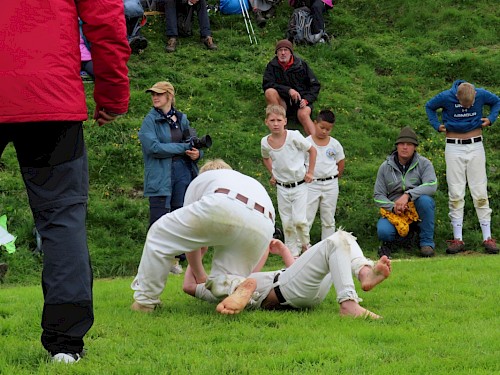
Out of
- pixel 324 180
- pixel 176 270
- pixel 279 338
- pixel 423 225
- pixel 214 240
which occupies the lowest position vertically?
pixel 176 270

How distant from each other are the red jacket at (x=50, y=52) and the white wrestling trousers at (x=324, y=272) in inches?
97.6

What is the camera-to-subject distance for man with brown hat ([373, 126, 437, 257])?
1225 centimetres

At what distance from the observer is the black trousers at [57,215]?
4.46 m

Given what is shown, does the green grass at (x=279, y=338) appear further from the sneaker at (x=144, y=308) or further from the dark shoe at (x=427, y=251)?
the dark shoe at (x=427, y=251)

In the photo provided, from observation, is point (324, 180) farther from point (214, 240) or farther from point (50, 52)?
point (50, 52)

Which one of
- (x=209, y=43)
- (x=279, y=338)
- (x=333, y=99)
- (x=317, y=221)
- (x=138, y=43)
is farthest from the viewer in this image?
(x=209, y=43)

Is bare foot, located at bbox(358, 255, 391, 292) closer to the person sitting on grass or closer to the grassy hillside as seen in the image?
the person sitting on grass

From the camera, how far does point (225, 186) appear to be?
6203mm

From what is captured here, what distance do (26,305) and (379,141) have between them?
9978mm

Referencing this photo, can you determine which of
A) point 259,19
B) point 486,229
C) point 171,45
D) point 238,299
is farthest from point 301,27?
point 238,299

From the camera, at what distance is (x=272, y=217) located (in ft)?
20.9

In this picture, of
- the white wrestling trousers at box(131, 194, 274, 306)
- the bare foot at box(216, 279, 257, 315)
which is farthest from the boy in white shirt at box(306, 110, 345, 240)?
the bare foot at box(216, 279, 257, 315)

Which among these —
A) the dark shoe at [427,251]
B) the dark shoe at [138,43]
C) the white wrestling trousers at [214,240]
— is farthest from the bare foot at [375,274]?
the dark shoe at [138,43]

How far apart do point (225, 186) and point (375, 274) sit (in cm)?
133
